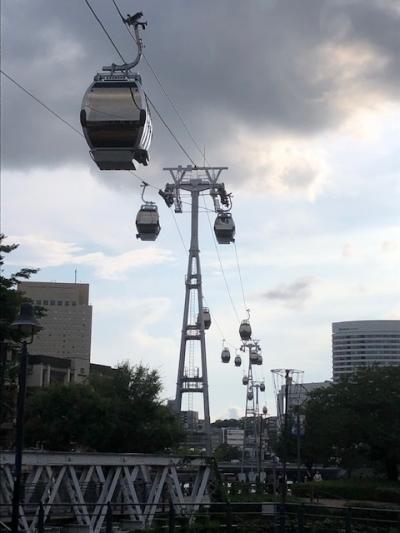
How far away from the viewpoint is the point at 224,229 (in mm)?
31625

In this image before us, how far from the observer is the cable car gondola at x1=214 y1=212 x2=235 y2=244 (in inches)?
1245

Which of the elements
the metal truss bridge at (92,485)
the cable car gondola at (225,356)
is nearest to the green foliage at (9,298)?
the metal truss bridge at (92,485)

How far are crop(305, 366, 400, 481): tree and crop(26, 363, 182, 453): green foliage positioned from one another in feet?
65.9

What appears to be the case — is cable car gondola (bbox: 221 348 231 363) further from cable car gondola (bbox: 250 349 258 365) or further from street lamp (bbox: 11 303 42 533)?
street lamp (bbox: 11 303 42 533)

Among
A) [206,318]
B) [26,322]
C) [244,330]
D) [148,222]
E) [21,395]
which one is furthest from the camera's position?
[244,330]

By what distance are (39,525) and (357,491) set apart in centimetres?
5123

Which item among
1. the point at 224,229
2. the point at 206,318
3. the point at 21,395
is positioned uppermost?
the point at 224,229

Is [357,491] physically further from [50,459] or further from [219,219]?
[50,459]

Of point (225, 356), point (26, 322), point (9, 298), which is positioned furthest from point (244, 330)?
point (26, 322)

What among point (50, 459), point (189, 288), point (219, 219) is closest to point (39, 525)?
point (50, 459)

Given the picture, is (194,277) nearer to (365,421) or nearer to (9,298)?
(9,298)

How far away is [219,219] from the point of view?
105 ft

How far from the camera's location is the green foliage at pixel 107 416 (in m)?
53.5

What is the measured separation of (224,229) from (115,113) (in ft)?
53.7
